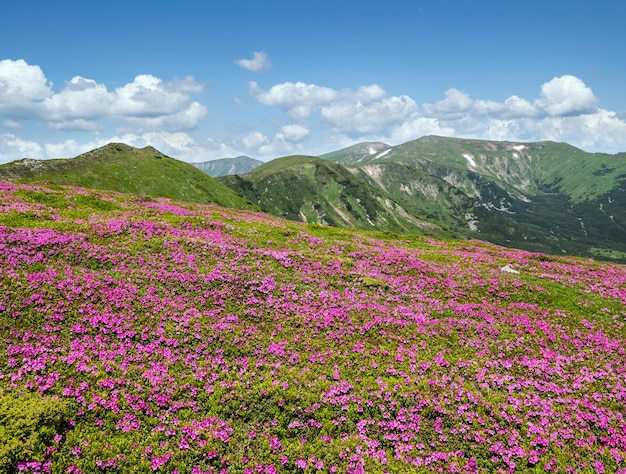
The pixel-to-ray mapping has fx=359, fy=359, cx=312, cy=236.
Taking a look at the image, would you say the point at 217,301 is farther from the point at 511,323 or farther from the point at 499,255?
the point at 499,255

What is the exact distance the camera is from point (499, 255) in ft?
143

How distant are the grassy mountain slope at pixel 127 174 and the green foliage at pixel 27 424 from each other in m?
128

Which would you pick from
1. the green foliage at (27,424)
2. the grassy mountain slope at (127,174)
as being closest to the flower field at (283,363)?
the green foliage at (27,424)

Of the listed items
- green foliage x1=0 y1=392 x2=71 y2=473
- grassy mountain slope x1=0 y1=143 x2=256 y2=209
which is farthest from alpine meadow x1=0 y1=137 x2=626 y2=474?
grassy mountain slope x1=0 y1=143 x2=256 y2=209

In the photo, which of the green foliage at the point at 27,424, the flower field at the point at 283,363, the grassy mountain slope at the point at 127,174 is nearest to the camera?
the green foliage at the point at 27,424

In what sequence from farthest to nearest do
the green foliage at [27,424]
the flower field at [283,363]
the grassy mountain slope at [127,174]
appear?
1. the grassy mountain slope at [127,174]
2. the flower field at [283,363]
3. the green foliage at [27,424]

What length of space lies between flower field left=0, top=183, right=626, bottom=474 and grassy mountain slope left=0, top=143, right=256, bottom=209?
383 ft

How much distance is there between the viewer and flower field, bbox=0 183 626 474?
532 inches

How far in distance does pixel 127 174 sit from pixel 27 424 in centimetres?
15937

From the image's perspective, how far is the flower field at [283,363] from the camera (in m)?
13.5

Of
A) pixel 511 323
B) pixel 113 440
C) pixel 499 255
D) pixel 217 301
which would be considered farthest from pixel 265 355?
pixel 499 255

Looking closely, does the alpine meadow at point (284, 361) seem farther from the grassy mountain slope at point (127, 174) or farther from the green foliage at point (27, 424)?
the grassy mountain slope at point (127, 174)

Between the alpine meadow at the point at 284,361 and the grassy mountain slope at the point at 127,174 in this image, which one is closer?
the alpine meadow at the point at 284,361

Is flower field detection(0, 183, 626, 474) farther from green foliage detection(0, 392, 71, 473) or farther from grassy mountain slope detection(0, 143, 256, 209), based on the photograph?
grassy mountain slope detection(0, 143, 256, 209)
